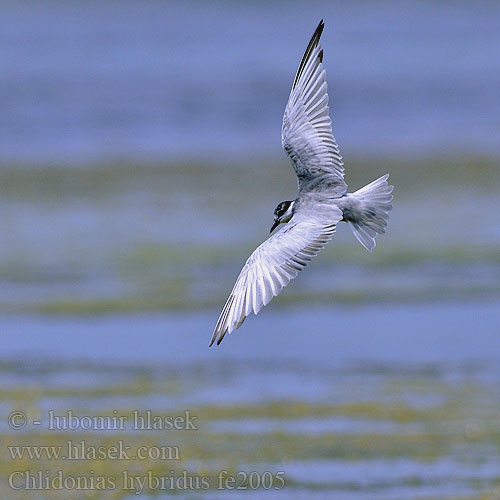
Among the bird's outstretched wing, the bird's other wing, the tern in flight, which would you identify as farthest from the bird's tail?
A: the bird's outstretched wing

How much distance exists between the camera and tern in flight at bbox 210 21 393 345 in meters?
6.14

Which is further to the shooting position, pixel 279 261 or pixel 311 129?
pixel 311 129

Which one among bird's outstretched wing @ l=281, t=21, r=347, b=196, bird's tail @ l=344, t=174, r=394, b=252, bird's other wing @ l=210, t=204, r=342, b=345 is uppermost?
bird's outstretched wing @ l=281, t=21, r=347, b=196

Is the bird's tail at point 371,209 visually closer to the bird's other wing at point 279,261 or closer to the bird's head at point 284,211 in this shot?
the bird's other wing at point 279,261

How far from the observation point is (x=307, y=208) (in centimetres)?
654

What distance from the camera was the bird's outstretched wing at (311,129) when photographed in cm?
675

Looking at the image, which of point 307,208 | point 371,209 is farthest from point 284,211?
point 371,209

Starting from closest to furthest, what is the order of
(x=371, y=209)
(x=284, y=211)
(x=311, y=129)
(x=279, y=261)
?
(x=279, y=261), (x=371, y=209), (x=284, y=211), (x=311, y=129)

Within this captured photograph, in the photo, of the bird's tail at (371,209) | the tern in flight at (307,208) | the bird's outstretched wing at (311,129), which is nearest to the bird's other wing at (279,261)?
the tern in flight at (307,208)

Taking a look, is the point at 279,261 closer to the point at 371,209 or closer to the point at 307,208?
the point at 307,208

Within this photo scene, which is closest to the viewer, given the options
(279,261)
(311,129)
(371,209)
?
(279,261)

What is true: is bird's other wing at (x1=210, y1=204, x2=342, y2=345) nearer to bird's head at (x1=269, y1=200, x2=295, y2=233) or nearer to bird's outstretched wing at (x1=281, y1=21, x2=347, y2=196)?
bird's head at (x1=269, y1=200, x2=295, y2=233)

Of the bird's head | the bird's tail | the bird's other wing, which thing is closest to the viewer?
the bird's other wing

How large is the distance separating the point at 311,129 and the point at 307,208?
0.56 m
